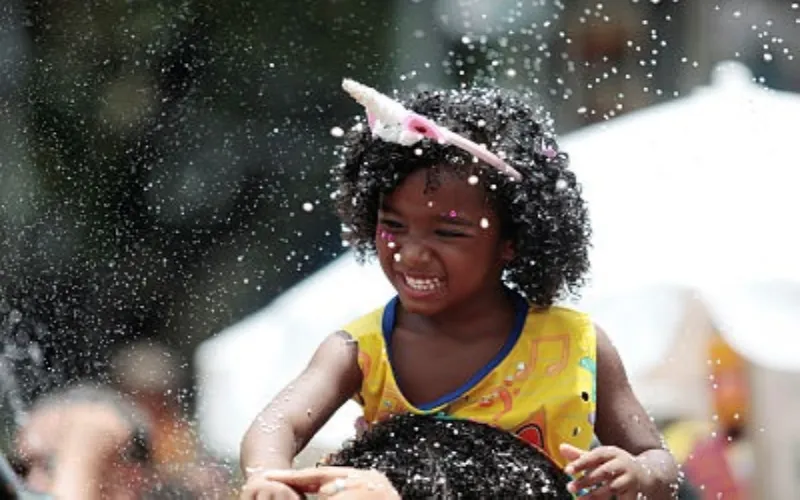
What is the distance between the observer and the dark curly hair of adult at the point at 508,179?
10.8 feet

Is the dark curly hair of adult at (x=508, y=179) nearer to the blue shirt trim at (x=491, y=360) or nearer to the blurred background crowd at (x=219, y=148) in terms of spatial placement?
the blue shirt trim at (x=491, y=360)

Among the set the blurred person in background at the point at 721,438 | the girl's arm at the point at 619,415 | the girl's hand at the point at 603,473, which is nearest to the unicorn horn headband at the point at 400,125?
the girl's arm at the point at 619,415

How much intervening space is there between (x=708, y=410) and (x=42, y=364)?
164cm

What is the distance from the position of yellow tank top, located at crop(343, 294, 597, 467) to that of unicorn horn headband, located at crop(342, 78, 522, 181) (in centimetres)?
32

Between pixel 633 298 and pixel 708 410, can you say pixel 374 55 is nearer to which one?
pixel 633 298

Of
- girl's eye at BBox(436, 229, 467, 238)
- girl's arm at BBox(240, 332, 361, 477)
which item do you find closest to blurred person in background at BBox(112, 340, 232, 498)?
girl's arm at BBox(240, 332, 361, 477)

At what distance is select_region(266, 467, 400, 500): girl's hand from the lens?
9.52 feet

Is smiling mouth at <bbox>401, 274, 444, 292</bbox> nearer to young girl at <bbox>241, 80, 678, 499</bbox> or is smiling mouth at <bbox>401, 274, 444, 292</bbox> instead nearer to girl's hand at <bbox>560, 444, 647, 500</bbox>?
young girl at <bbox>241, 80, 678, 499</bbox>

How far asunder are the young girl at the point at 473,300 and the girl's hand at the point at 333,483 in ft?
0.72

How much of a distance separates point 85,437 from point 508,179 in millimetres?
1414

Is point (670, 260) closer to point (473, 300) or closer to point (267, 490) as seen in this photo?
point (473, 300)

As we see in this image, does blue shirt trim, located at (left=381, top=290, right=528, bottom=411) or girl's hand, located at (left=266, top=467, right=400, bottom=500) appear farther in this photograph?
blue shirt trim, located at (left=381, top=290, right=528, bottom=411)

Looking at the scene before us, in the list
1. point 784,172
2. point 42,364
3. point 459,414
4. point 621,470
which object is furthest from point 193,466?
point 784,172

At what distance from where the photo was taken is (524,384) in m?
3.32
